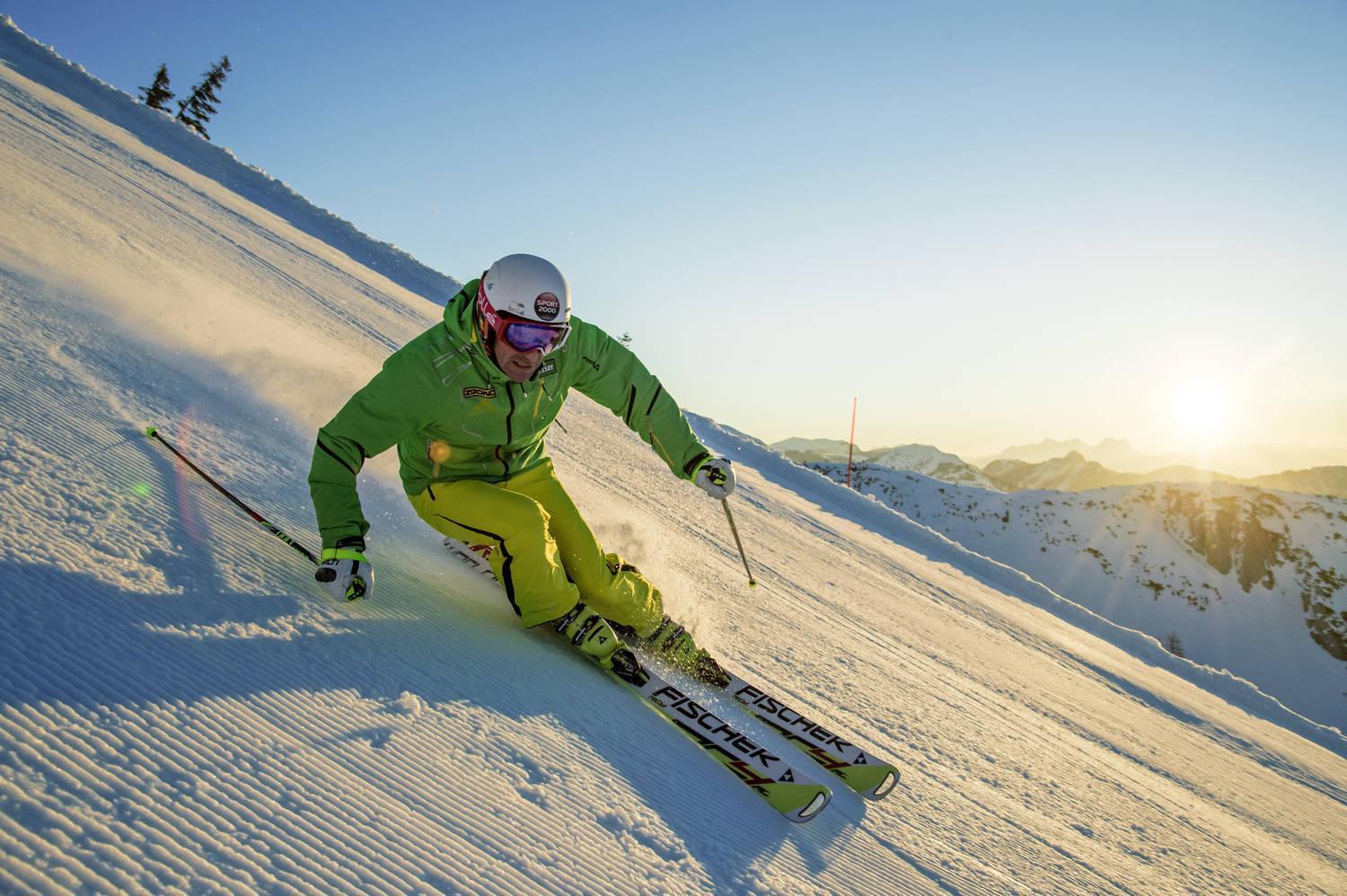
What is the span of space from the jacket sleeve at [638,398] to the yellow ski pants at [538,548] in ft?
2.03

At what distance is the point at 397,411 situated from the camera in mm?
3041

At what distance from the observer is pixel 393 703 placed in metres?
2.16

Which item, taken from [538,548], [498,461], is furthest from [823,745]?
[498,461]

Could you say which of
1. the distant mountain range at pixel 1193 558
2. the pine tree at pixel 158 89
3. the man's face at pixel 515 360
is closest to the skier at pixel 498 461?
the man's face at pixel 515 360

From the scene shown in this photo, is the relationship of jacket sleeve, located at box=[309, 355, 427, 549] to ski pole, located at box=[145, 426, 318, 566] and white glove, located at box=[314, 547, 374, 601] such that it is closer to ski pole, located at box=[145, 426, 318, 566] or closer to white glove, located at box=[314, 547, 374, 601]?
white glove, located at box=[314, 547, 374, 601]

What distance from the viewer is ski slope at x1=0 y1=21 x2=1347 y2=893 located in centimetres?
154

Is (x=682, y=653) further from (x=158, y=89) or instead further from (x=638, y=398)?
(x=158, y=89)

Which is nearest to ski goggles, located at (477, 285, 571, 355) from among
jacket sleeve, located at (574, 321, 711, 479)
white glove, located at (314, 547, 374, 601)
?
jacket sleeve, located at (574, 321, 711, 479)

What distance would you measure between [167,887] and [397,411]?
2061mm

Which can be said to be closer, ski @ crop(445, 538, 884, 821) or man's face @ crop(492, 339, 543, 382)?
ski @ crop(445, 538, 884, 821)

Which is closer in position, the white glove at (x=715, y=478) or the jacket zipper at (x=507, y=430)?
the jacket zipper at (x=507, y=430)

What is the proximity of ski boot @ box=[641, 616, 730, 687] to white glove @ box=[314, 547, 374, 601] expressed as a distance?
1492 millimetres

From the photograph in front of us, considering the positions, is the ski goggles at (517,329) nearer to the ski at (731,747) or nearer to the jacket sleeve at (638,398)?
the jacket sleeve at (638,398)

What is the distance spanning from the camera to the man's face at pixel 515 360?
3229 millimetres
